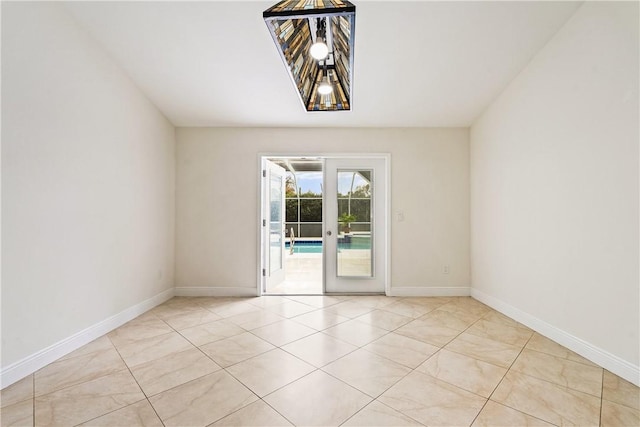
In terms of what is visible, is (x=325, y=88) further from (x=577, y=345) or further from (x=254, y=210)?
(x=577, y=345)

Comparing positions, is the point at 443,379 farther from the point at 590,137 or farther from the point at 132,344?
the point at 132,344

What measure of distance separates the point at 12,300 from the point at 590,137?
4282mm

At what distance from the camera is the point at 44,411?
5.21 feet

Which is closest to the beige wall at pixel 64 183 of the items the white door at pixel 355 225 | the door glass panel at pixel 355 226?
the white door at pixel 355 225

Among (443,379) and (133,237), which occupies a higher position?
(133,237)

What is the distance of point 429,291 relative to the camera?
3992 mm

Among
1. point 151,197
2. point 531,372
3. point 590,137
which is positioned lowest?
point 531,372

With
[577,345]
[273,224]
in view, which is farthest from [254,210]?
[577,345]

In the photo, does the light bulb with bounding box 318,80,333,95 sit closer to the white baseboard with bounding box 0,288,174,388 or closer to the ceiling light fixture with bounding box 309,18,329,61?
the ceiling light fixture with bounding box 309,18,329,61

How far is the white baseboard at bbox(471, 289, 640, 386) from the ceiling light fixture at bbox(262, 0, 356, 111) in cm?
267

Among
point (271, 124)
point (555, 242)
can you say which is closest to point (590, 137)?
point (555, 242)

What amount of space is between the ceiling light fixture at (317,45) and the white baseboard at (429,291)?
9.01 ft

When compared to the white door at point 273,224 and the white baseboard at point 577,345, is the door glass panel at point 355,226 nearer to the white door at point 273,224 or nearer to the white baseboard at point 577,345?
the white door at point 273,224

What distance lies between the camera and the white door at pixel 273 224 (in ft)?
13.7
